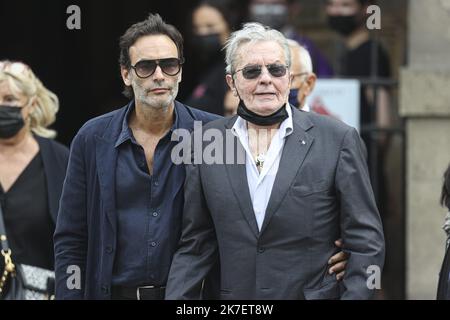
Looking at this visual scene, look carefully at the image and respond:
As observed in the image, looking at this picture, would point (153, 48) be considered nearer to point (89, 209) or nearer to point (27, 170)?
point (89, 209)

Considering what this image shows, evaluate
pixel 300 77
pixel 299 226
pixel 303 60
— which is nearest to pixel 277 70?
pixel 299 226

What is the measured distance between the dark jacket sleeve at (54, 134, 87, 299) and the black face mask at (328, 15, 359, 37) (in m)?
3.94

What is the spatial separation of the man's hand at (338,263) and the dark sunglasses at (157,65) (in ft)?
3.43

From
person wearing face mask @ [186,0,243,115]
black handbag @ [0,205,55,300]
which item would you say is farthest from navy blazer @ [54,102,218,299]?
person wearing face mask @ [186,0,243,115]

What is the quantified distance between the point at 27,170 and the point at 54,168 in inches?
6.6

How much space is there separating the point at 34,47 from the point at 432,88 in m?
5.35

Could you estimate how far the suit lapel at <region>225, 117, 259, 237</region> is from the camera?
4.91 metres

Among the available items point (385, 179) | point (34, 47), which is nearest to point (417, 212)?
point (385, 179)

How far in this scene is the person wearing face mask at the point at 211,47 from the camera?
8188 mm

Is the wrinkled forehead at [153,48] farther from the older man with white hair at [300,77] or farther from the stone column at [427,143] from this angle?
the stone column at [427,143]

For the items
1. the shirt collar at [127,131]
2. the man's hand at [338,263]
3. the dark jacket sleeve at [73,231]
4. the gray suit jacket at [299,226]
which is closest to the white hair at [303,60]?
the shirt collar at [127,131]

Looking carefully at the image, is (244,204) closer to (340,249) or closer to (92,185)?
(340,249)

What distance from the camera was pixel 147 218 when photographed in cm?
519

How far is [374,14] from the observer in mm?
7398
